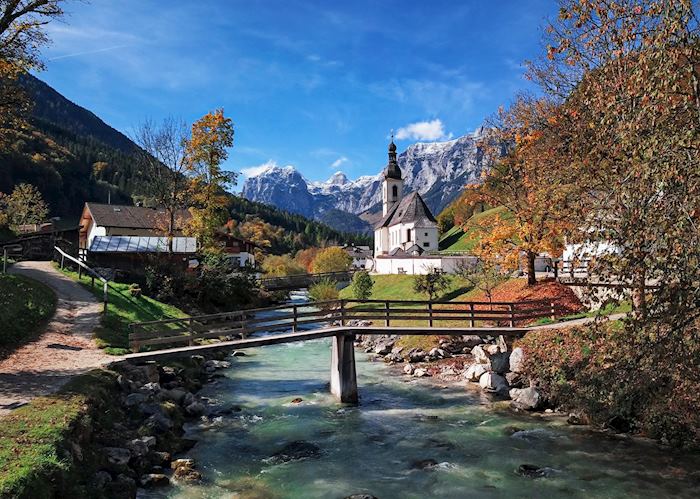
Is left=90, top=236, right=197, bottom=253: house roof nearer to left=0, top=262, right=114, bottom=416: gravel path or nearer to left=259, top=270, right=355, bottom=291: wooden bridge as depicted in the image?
left=0, top=262, right=114, bottom=416: gravel path

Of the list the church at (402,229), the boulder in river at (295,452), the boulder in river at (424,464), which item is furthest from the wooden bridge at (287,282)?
the boulder in river at (424,464)

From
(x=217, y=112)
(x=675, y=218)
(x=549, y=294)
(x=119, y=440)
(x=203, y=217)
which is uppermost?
(x=217, y=112)

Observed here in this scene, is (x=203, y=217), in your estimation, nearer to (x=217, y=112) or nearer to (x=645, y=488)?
(x=217, y=112)

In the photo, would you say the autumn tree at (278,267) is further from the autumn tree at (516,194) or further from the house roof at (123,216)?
the autumn tree at (516,194)

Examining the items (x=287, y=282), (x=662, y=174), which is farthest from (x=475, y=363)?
(x=287, y=282)

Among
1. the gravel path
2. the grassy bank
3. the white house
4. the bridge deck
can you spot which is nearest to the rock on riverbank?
the bridge deck

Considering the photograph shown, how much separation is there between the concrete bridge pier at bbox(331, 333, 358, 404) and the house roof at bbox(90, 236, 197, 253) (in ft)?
69.4

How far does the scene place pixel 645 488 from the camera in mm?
11484

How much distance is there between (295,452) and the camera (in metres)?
14.2

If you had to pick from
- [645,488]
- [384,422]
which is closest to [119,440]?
[384,422]

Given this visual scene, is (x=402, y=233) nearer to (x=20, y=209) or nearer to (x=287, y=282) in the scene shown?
(x=287, y=282)

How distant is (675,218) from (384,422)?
12181 mm

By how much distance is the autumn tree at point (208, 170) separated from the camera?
3512 cm

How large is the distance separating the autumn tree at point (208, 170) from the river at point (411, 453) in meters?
17.7
